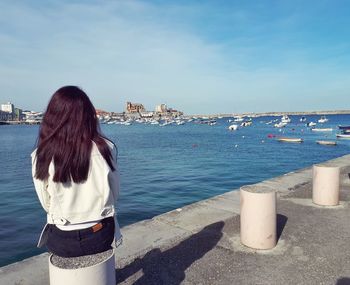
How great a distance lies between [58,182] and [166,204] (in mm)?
11736

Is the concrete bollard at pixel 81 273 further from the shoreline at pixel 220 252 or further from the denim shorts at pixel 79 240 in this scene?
the shoreline at pixel 220 252

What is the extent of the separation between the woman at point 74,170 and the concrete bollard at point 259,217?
286 centimetres

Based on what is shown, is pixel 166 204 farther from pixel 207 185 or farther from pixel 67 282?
pixel 67 282

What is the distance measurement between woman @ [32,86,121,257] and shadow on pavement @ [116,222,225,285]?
71.1 inches

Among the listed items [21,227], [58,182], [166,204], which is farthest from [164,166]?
[58,182]

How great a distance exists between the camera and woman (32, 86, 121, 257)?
2.52 meters

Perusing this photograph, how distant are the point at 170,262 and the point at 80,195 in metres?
2.59

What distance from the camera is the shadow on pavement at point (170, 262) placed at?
4.23 metres

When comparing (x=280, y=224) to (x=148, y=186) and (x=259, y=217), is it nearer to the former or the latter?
(x=259, y=217)

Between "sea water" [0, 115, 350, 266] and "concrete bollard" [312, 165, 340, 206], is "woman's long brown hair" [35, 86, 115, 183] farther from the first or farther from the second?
"sea water" [0, 115, 350, 266]

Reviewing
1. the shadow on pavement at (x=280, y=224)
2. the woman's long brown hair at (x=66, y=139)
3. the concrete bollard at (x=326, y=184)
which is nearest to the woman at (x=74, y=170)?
the woman's long brown hair at (x=66, y=139)

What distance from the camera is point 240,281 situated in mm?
4148

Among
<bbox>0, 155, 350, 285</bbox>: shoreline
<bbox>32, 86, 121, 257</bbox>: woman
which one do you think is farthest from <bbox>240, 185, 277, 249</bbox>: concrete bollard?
<bbox>32, 86, 121, 257</bbox>: woman

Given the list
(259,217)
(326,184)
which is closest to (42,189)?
(259,217)
